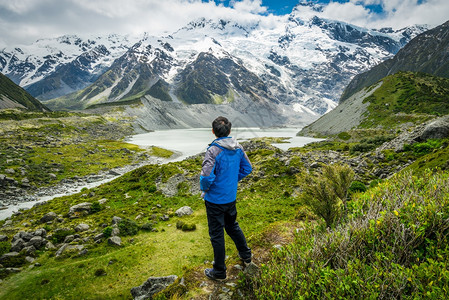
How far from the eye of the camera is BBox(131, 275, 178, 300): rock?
6794 mm

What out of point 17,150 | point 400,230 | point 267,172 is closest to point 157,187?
point 267,172

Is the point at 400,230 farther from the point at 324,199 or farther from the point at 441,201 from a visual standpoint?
the point at 324,199

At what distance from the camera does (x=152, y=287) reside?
695 cm

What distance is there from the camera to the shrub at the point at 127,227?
1395 centimetres

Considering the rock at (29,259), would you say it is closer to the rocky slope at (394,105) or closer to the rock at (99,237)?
the rock at (99,237)

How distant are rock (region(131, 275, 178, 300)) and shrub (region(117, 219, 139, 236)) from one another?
22.3 ft

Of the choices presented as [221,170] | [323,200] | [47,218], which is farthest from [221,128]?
[47,218]

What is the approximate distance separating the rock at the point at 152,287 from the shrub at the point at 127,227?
6789 mm

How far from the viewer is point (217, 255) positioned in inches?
244

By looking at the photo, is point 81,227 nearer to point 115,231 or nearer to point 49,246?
point 49,246

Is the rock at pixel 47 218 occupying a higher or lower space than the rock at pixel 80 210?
lower

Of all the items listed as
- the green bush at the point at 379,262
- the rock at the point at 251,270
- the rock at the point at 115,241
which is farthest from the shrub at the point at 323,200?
the rock at the point at 115,241

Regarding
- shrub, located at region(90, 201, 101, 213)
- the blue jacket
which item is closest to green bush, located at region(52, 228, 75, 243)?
shrub, located at region(90, 201, 101, 213)

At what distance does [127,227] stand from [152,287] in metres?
8.39
